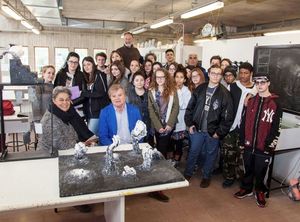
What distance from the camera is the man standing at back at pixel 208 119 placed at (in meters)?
3.00

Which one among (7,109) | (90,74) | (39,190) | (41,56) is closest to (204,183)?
(90,74)

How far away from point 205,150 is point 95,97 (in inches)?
56.8

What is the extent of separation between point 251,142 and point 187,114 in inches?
30.8

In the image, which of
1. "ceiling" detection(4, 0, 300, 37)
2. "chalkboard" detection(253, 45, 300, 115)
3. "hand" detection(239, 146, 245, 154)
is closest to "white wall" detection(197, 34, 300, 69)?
"ceiling" detection(4, 0, 300, 37)

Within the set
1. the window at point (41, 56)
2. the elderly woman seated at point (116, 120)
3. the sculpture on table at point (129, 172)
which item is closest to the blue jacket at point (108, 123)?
the elderly woman seated at point (116, 120)

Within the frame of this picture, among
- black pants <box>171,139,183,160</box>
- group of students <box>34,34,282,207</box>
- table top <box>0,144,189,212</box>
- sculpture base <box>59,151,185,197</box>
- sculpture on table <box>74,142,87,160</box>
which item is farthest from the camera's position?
black pants <box>171,139,183,160</box>

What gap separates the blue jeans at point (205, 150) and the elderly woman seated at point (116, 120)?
0.94m

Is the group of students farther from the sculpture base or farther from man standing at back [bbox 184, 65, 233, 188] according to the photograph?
the sculpture base

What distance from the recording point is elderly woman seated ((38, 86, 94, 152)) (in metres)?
2.24

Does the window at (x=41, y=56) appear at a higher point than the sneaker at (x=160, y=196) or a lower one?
higher

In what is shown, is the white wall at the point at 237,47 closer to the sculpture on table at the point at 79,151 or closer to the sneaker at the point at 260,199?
the sneaker at the point at 260,199

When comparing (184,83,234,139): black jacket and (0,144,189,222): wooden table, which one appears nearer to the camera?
(0,144,189,222): wooden table

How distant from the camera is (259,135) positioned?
9.01ft

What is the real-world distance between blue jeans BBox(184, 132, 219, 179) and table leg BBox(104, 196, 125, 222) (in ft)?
4.26
